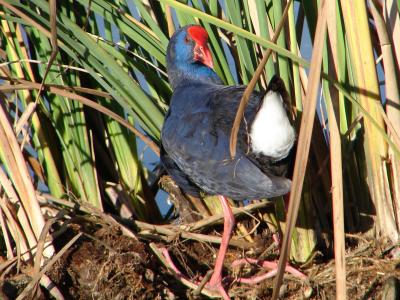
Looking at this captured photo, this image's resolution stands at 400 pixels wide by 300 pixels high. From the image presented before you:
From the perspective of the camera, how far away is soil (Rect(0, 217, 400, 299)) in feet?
6.64

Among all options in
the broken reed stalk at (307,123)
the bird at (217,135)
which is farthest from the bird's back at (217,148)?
the broken reed stalk at (307,123)

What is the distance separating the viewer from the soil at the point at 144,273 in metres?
2.02

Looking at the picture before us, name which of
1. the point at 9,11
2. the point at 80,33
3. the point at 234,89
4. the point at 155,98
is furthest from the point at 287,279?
the point at 9,11

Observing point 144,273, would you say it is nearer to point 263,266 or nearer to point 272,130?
point 263,266

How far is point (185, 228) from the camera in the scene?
2240mm

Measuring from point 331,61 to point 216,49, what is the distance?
0.40m

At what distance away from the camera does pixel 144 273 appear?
212 centimetres

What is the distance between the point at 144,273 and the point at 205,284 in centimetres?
19

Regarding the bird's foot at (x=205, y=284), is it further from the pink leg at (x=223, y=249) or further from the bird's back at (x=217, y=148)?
the bird's back at (x=217, y=148)

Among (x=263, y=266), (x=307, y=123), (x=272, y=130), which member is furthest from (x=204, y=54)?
(x=307, y=123)

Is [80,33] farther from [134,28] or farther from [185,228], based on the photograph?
[185,228]

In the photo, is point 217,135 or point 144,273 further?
point 144,273

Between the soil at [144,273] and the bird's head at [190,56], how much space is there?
1.80 ft

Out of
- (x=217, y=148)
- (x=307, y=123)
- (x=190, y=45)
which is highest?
(x=190, y=45)
